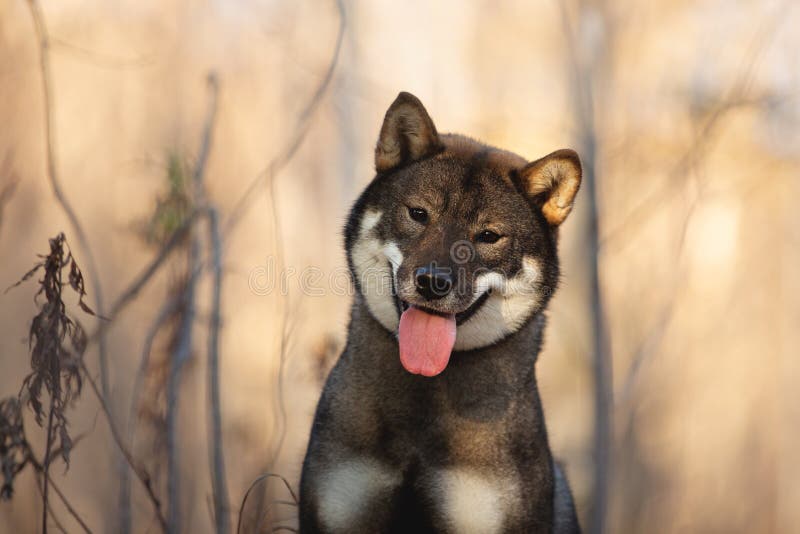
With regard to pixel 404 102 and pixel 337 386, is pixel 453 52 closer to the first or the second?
pixel 404 102

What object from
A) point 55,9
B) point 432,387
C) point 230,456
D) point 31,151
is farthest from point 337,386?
point 55,9

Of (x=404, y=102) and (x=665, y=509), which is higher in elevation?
(x=404, y=102)

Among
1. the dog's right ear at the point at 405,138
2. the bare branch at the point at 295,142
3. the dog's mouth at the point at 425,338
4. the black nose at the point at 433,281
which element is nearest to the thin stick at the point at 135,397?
the bare branch at the point at 295,142

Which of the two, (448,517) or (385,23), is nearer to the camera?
(448,517)

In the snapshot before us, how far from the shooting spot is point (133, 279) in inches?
151

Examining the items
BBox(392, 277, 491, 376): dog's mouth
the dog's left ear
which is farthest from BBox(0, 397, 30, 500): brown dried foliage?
the dog's left ear

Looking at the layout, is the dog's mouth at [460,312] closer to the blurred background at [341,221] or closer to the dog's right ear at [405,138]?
the dog's right ear at [405,138]

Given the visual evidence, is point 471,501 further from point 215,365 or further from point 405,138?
point 215,365

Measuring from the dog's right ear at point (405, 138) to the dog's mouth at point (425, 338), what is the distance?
569 mm

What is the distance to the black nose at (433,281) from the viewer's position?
2436 mm

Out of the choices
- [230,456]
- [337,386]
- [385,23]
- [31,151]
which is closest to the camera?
[337,386]

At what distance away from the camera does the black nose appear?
2436mm

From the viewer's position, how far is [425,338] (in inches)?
100

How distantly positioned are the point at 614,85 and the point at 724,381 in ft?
6.30
